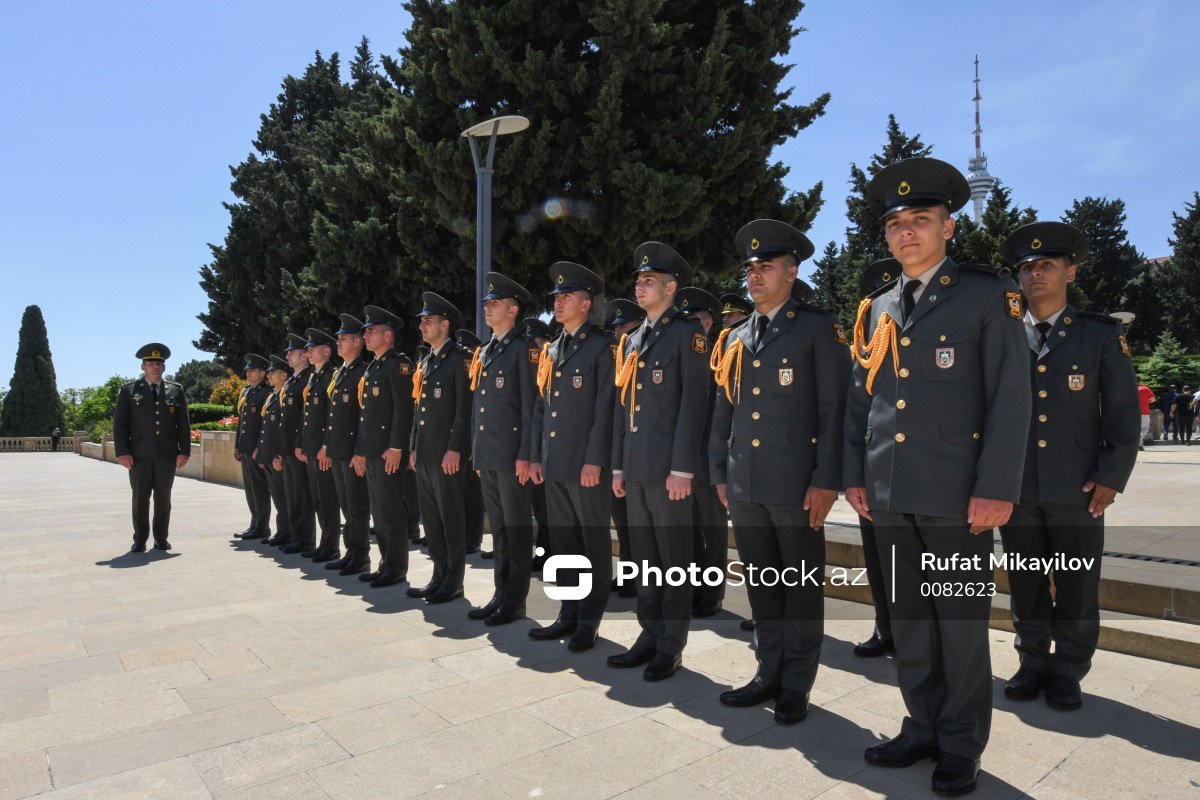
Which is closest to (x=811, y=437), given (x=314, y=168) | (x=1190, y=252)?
(x=314, y=168)

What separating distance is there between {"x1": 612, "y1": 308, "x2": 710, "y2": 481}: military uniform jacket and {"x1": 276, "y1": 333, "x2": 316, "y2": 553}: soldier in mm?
5431

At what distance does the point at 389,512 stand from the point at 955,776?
201 inches

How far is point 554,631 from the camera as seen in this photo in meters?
5.25

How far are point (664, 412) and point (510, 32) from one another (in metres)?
13.1

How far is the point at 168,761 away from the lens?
346 centimetres

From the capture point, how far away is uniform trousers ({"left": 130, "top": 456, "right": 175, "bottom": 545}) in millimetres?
9336

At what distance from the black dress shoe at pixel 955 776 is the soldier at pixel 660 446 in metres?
1.66

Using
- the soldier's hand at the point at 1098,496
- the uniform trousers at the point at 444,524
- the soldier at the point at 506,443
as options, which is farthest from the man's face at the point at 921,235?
the uniform trousers at the point at 444,524

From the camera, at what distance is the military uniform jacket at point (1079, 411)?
154 inches

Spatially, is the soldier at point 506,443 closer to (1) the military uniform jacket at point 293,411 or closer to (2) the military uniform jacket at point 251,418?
(1) the military uniform jacket at point 293,411

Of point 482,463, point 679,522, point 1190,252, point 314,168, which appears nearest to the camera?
point 679,522

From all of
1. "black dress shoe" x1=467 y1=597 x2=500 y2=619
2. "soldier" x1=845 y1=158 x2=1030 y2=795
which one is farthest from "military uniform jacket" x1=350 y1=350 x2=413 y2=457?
"soldier" x1=845 y1=158 x2=1030 y2=795

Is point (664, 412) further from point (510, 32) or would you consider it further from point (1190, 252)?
point (1190, 252)

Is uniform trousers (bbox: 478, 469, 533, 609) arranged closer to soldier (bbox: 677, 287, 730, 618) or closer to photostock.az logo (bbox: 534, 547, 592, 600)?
photostock.az logo (bbox: 534, 547, 592, 600)
